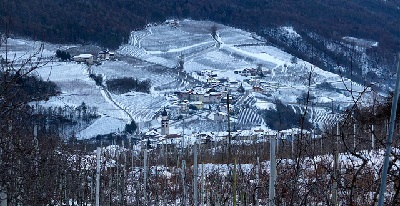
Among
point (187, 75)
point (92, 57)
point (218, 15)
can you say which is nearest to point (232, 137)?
point (187, 75)

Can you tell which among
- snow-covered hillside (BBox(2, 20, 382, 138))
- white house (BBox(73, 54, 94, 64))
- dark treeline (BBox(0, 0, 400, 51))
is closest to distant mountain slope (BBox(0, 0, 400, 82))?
dark treeline (BBox(0, 0, 400, 51))

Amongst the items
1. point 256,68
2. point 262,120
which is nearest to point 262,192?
point 262,120

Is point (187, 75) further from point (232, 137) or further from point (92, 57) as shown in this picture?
point (232, 137)

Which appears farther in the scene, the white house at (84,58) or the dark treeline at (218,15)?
the dark treeline at (218,15)

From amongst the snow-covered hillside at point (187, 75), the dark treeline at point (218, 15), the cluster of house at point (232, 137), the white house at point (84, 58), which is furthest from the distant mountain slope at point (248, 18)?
the cluster of house at point (232, 137)

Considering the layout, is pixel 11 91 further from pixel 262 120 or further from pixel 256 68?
pixel 256 68

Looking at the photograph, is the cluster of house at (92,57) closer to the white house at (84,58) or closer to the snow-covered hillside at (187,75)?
the white house at (84,58)

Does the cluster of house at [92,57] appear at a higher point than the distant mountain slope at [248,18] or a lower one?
lower
